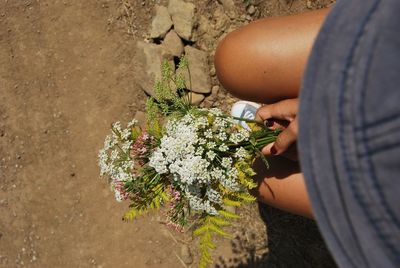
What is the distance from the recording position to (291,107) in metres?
1.51

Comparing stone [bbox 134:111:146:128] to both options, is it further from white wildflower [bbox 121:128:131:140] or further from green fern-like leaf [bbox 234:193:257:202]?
green fern-like leaf [bbox 234:193:257:202]

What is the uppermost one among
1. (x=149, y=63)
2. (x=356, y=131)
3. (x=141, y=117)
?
(x=356, y=131)

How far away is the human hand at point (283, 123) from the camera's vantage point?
140 cm

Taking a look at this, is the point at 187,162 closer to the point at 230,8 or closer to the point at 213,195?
the point at 213,195

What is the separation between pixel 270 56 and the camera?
1621mm

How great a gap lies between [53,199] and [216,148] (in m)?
1.63

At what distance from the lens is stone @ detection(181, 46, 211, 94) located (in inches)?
101

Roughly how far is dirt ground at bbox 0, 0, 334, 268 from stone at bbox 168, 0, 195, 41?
2.9 inches

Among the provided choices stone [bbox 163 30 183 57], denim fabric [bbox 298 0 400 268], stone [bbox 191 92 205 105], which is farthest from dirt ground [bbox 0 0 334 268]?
denim fabric [bbox 298 0 400 268]

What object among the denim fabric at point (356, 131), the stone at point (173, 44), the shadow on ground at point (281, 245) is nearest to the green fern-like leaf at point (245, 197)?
the denim fabric at point (356, 131)

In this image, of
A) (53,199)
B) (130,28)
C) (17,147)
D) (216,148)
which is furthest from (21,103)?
(216,148)

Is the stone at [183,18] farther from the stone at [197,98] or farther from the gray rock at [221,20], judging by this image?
the stone at [197,98]

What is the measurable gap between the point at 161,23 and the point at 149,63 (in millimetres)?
253

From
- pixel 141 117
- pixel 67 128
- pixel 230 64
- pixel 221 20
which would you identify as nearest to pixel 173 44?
pixel 221 20
